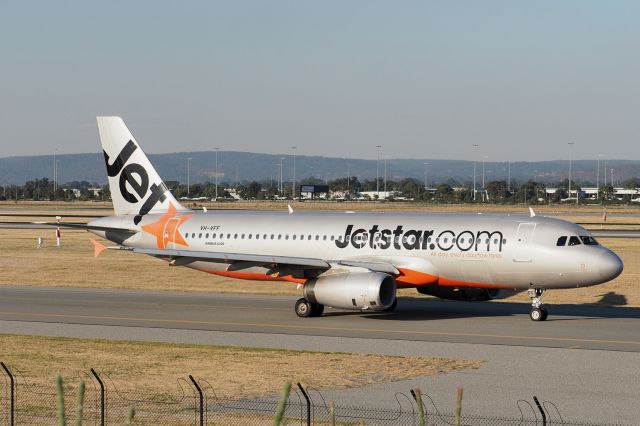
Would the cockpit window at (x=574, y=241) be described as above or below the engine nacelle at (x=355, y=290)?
above

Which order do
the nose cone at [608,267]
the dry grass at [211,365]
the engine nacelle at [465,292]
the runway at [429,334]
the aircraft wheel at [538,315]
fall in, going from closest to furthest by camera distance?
the runway at [429,334] → the dry grass at [211,365] → the nose cone at [608,267] → the aircraft wheel at [538,315] → the engine nacelle at [465,292]

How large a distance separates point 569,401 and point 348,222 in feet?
64.7

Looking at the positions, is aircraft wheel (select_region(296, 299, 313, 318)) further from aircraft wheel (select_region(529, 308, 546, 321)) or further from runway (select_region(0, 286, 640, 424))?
aircraft wheel (select_region(529, 308, 546, 321))

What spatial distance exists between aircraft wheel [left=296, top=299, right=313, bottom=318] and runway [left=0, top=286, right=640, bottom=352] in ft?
1.53

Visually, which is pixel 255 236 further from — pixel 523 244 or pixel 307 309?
pixel 523 244

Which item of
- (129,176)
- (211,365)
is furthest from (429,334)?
(129,176)

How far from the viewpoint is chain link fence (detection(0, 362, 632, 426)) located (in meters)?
20.9

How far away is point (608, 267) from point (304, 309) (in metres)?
11.2

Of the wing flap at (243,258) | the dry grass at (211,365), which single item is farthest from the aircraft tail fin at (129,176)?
the dry grass at (211,365)

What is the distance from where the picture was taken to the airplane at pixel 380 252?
3756 centimetres

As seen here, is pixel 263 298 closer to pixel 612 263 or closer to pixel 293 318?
pixel 293 318

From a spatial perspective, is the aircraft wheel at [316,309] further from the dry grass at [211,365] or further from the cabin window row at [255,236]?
the dry grass at [211,365]

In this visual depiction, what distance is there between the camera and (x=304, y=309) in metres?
39.9

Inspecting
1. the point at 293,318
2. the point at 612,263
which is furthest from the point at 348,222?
the point at 612,263
